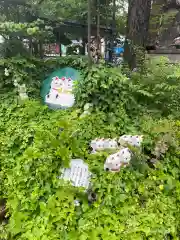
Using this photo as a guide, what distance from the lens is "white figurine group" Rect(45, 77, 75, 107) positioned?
3342 millimetres

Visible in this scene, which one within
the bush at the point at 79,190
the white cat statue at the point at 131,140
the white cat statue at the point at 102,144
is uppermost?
the white cat statue at the point at 131,140

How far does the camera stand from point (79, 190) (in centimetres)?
229

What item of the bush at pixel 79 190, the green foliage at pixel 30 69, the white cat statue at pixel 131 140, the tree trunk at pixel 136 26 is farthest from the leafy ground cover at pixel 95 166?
the tree trunk at pixel 136 26

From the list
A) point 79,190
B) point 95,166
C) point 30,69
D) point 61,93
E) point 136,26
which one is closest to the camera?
point 79,190

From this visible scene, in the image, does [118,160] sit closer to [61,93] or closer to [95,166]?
[95,166]

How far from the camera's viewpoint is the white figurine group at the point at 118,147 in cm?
237

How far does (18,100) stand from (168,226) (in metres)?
2.25

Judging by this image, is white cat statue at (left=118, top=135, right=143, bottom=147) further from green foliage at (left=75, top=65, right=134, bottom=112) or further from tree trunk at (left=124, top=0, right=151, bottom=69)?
tree trunk at (left=124, top=0, right=151, bottom=69)

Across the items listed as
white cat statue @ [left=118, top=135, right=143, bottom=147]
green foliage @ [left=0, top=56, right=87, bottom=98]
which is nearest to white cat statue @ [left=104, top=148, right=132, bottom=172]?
white cat statue @ [left=118, top=135, right=143, bottom=147]

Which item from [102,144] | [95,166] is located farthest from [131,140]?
[95,166]

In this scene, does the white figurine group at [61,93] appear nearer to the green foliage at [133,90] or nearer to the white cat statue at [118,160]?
the green foliage at [133,90]

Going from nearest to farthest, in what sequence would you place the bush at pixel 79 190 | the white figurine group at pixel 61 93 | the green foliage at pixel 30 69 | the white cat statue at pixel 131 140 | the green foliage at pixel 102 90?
the bush at pixel 79 190
the white cat statue at pixel 131 140
the green foliage at pixel 102 90
the white figurine group at pixel 61 93
the green foliage at pixel 30 69

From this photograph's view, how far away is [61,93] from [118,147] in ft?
4.02

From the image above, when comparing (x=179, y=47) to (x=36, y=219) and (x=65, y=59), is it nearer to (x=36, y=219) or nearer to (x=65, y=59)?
(x=65, y=59)
